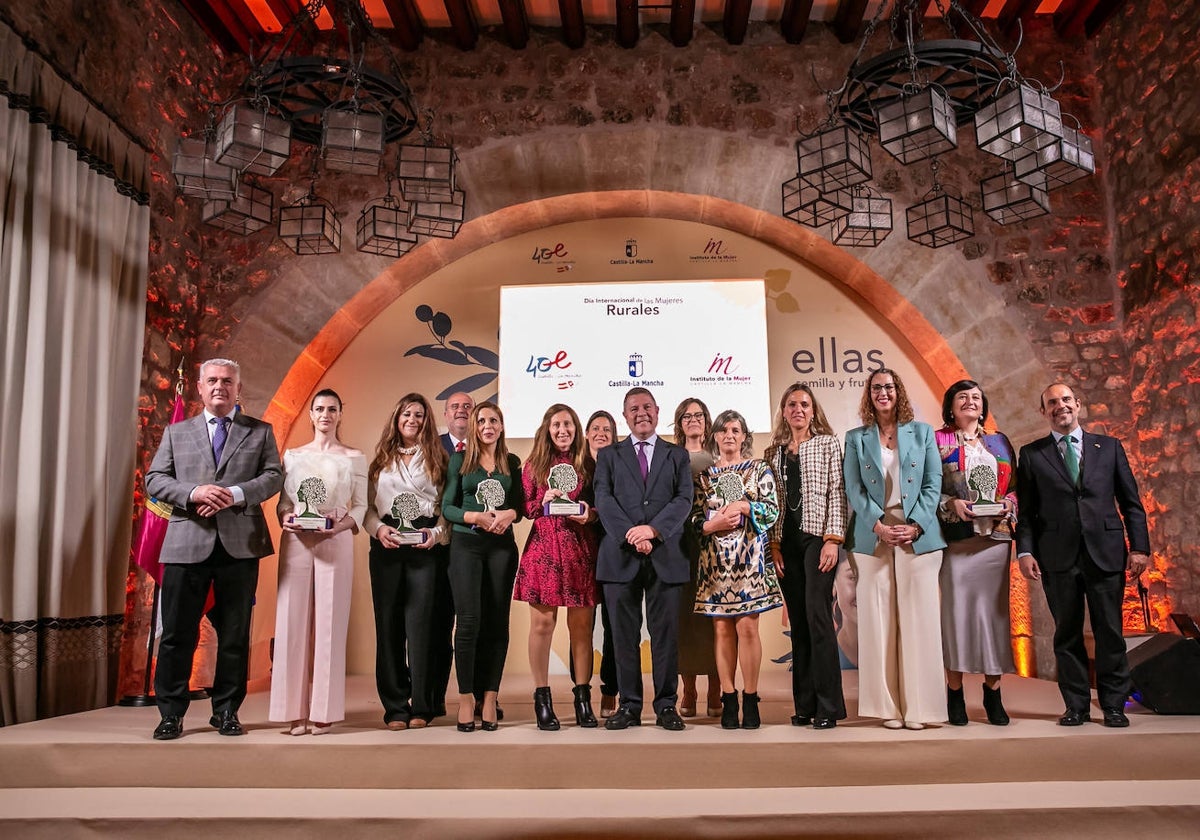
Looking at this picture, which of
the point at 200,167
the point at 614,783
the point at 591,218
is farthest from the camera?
the point at 591,218

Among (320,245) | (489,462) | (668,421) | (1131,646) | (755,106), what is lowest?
(1131,646)

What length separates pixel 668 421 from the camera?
6.20 metres

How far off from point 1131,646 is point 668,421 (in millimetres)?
3151

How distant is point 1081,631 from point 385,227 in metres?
4.56

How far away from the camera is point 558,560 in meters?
3.64

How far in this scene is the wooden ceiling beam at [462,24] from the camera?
5938 millimetres

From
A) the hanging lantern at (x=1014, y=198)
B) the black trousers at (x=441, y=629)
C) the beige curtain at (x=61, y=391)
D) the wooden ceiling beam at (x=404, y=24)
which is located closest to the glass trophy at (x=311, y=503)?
the black trousers at (x=441, y=629)

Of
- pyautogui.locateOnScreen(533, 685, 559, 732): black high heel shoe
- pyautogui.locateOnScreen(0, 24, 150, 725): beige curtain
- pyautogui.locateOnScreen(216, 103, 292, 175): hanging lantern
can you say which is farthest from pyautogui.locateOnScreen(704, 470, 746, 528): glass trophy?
pyautogui.locateOnScreen(0, 24, 150, 725): beige curtain

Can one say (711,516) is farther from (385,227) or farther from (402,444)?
(385,227)

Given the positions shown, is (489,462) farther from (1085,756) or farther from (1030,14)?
(1030,14)

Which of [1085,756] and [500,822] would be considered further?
[1085,756]

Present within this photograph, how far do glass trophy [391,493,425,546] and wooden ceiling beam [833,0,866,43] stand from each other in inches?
186

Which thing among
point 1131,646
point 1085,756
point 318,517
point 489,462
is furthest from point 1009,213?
point 318,517

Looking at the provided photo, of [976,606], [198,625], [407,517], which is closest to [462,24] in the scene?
[407,517]
